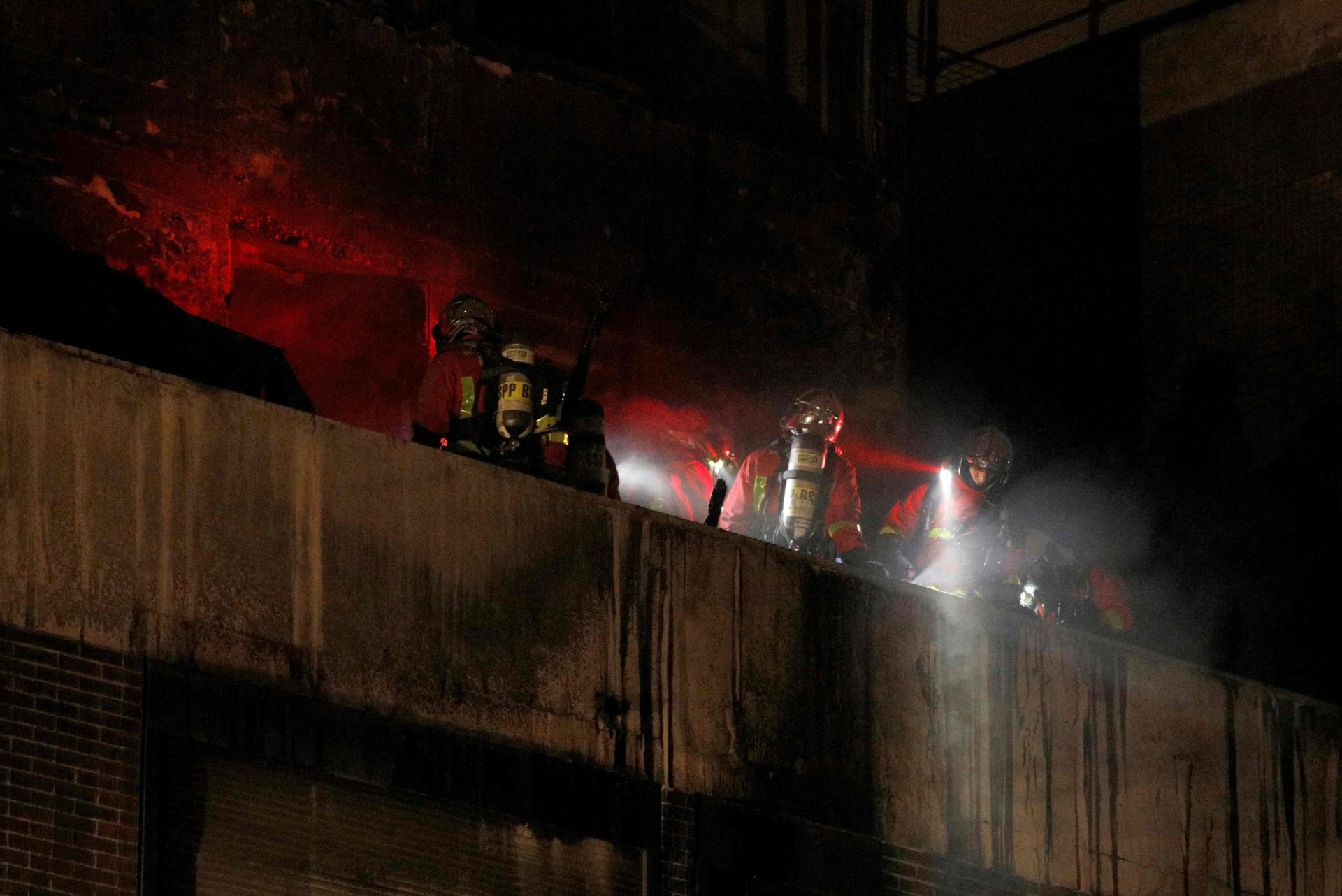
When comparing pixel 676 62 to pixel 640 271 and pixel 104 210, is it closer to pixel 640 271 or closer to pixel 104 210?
pixel 640 271

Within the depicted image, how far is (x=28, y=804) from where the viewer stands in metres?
10.4

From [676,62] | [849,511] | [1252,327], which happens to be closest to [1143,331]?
[1252,327]

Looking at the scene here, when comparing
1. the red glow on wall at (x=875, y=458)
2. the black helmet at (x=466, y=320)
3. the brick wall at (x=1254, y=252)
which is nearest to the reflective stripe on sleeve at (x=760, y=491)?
the black helmet at (x=466, y=320)

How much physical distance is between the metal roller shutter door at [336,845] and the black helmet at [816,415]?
4679mm

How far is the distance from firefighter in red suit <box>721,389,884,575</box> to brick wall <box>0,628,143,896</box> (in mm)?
5518

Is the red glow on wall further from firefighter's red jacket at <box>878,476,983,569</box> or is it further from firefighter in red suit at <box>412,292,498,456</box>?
firefighter in red suit at <box>412,292,498,456</box>

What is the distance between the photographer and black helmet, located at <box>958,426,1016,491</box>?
17.0 metres

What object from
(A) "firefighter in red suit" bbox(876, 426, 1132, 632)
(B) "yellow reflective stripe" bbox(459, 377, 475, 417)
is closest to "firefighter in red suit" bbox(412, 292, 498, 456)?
(B) "yellow reflective stripe" bbox(459, 377, 475, 417)

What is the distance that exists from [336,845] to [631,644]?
2.03 meters

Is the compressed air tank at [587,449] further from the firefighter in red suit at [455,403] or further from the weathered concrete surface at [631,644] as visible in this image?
the weathered concrete surface at [631,644]

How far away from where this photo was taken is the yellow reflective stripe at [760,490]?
53.3ft

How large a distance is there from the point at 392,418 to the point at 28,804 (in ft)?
26.1

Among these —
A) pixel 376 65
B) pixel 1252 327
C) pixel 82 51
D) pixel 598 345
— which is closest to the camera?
pixel 82 51

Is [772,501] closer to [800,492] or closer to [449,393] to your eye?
[800,492]
